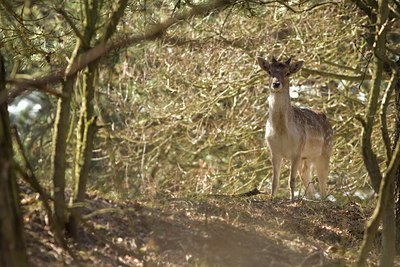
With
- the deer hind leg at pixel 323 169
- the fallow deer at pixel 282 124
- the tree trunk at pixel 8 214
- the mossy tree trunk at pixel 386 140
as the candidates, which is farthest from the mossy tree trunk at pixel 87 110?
the deer hind leg at pixel 323 169

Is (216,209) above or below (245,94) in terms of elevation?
below

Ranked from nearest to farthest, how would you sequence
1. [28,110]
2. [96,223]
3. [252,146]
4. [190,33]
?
[96,223]
[190,33]
[252,146]
[28,110]

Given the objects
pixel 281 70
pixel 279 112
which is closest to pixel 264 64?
pixel 281 70

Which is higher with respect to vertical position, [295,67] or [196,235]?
[295,67]

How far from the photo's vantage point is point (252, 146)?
16984 mm

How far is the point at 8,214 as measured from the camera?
5.21m

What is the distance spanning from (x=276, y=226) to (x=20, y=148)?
3245 mm

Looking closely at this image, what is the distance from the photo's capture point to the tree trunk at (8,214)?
514 centimetres

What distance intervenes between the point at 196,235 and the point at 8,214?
2.87 metres

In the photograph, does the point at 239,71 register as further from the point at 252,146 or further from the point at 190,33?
the point at 252,146

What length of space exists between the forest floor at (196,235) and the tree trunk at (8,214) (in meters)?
0.98

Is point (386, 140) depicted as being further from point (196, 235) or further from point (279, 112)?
point (279, 112)

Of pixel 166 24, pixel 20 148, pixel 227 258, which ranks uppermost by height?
pixel 166 24

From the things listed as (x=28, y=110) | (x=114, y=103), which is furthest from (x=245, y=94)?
(x=28, y=110)
